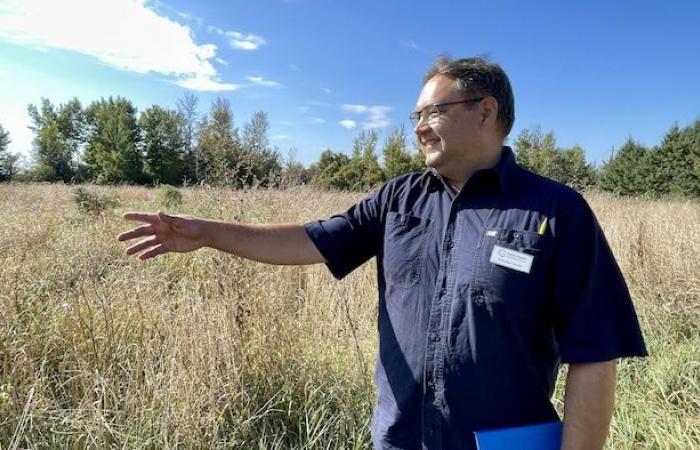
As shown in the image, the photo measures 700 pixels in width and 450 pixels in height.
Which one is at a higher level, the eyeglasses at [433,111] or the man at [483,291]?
the eyeglasses at [433,111]

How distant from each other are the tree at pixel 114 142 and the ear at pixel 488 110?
41991mm

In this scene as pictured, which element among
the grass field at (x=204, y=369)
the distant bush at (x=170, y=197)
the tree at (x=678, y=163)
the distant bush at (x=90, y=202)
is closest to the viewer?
the grass field at (x=204, y=369)

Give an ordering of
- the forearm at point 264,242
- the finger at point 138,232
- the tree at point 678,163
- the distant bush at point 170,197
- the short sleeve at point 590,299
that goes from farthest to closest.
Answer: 1. the tree at point 678,163
2. the distant bush at point 170,197
3. the forearm at point 264,242
4. the finger at point 138,232
5. the short sleeve at point 590,299

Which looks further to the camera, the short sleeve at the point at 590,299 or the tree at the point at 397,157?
the tree at the point at 397,157

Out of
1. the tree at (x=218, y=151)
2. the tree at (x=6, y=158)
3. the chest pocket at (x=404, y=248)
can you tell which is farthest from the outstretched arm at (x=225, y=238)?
the tree at (x=6, y=158)

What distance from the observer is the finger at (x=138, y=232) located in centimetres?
160

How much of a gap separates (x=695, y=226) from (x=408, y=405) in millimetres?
6312

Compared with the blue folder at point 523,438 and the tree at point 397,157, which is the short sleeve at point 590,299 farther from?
the tree at point 397,157

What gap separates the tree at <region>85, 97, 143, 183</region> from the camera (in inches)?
1587

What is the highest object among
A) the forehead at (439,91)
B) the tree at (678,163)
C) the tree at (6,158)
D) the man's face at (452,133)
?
the tree at (678,163)

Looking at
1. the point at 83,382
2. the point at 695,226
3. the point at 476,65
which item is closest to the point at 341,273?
the point at 476,65

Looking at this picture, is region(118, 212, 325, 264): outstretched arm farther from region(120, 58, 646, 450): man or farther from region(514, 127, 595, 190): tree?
region(514, 127, 595, 190): tree

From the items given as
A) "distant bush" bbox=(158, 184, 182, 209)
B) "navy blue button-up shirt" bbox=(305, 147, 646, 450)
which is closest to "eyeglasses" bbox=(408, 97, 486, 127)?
"navy blue button-up shirt" bbox=(305, 147, 646, 450)

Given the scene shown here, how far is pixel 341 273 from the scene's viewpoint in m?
1.71
